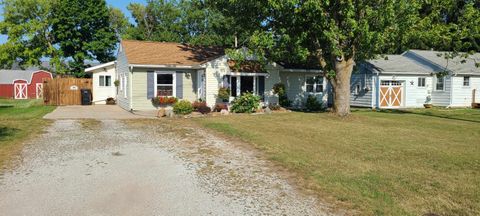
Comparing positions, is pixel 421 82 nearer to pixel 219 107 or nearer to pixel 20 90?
pixel 219 107

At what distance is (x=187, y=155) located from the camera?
31.2 feet

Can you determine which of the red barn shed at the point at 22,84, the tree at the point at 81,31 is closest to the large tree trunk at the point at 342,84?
the tree at the point at 81,31

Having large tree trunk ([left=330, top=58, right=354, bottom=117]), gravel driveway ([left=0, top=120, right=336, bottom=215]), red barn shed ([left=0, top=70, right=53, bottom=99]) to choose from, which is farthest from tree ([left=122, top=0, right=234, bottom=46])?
gravel driveway ([left=0, top=120, right=336, bottom=215])

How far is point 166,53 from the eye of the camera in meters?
24.3

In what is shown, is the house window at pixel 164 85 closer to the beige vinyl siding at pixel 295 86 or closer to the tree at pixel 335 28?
the tree at pixel 335 28

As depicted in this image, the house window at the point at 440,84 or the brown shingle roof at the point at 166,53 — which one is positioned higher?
the brown shingle roof at the point at 166,53

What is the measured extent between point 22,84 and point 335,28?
48.0 m

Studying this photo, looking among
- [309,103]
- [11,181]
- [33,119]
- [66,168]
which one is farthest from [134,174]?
[309,103]

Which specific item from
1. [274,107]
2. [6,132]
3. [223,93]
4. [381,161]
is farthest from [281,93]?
[381,161]

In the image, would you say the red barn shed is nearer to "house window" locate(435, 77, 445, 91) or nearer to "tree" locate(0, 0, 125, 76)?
"tree" locate(0, 0, 125, 76)

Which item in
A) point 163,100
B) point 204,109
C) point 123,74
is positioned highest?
point 123,74

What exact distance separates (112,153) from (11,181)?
2936 mm

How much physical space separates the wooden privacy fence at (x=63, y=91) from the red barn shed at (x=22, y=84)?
2498cm

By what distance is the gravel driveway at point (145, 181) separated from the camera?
5543 mm
